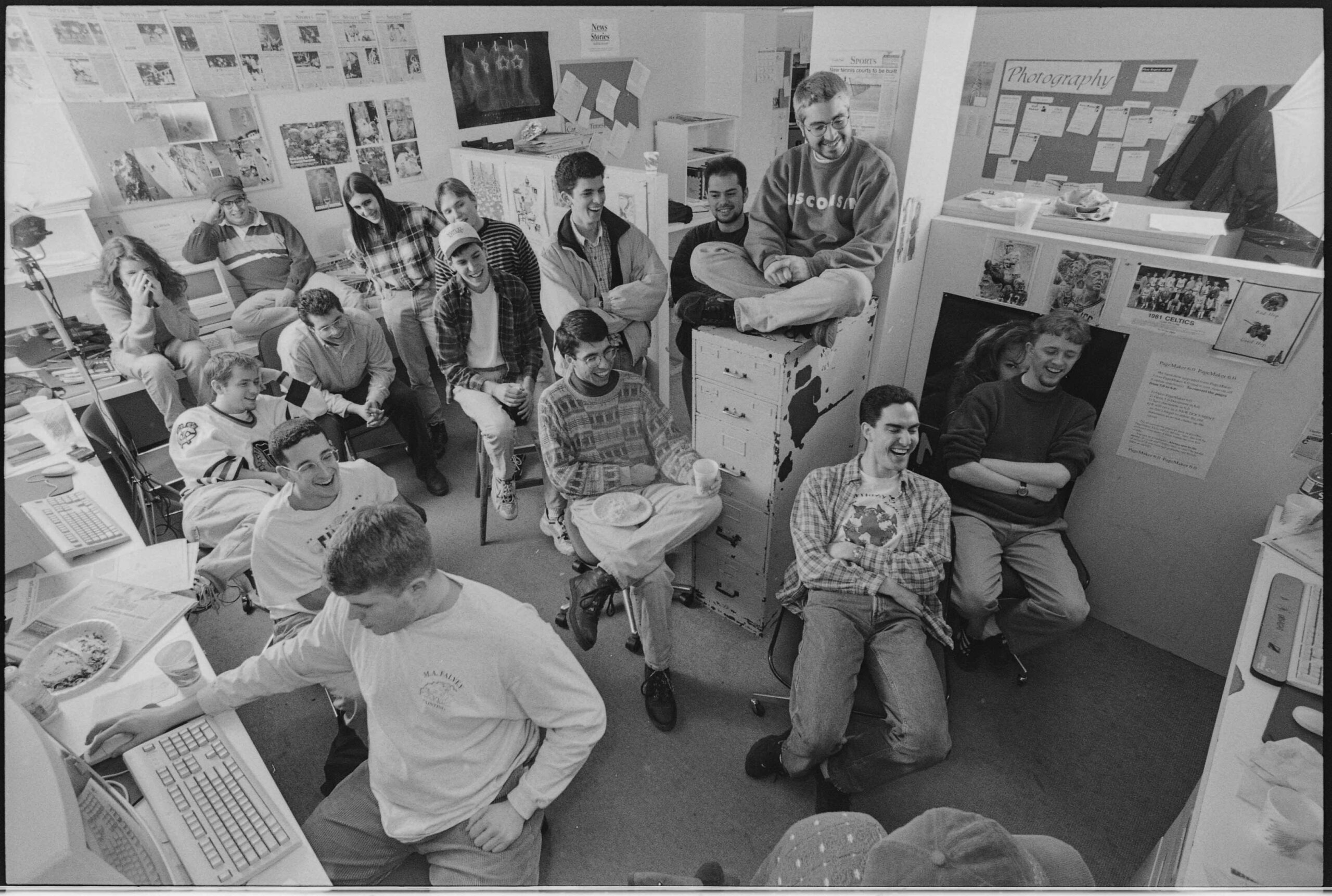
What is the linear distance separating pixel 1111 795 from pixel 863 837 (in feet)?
4.12

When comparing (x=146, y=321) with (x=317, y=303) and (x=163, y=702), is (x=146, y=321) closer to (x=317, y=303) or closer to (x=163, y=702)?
(x=317, y=303)

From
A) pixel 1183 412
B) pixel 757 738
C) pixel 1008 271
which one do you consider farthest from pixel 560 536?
pixel 1183 412

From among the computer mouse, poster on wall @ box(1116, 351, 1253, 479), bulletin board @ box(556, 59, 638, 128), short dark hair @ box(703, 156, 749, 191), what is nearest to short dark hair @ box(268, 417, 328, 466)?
short dark hair @ box(703, 156, 749, 191)

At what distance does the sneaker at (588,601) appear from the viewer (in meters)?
2.19

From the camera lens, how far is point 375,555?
1.28 meters

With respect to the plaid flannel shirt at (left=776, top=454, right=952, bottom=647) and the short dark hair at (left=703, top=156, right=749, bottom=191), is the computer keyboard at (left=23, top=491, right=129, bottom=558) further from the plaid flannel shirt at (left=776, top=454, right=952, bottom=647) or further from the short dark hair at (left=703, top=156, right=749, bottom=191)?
the short dark hair at (left=703, top=156, right=749, bottom=191)

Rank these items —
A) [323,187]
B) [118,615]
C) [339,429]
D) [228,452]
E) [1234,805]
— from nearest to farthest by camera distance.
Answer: [1234,805], [118,615], [228,452], [339,429], [323,187]

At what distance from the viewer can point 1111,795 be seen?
1910mm

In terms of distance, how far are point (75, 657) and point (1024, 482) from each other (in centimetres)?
261

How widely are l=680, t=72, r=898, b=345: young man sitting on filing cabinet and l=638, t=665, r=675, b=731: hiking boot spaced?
1.14m

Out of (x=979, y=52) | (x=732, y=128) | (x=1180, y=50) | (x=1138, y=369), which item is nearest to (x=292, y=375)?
(x=1138, y=369)

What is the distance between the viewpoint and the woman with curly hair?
115 inches

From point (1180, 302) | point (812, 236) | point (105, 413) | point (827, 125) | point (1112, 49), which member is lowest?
point (105, 413)

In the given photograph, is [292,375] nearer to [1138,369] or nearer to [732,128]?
[1138,369]
